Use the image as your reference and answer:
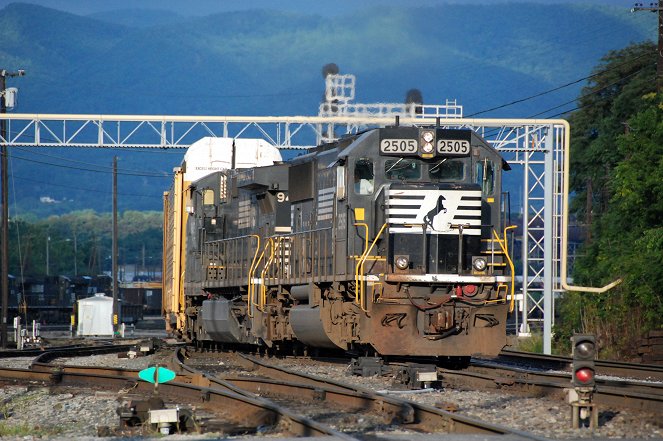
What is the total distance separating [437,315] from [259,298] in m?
4.99

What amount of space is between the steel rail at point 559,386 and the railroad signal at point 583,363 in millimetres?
829

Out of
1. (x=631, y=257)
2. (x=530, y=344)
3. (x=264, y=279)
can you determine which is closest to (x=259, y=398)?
(x=264, y=279)

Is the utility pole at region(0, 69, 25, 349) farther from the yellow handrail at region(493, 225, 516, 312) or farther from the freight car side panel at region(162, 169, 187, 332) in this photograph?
the yellow handrail at region(493, 225, 516, 312)

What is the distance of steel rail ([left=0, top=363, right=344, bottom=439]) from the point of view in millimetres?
9779

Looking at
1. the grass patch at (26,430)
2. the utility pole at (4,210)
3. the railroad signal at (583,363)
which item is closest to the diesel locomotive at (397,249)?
the railroad signal at (583,363)

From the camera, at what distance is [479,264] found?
1465 cm

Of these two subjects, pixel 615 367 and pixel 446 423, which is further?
pixel 615 367

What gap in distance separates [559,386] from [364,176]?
4.26m

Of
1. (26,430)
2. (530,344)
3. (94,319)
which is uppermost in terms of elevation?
(26,430)

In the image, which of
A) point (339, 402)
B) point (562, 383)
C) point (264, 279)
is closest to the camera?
point (339, 402)

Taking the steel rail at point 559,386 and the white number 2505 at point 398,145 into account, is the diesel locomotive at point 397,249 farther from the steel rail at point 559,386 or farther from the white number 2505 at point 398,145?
the steel rail at point 559,386

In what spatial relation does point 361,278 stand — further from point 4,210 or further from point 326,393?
point 4,210

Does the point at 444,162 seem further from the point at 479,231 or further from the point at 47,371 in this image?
the point at 47,371

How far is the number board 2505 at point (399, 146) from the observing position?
15000mm
